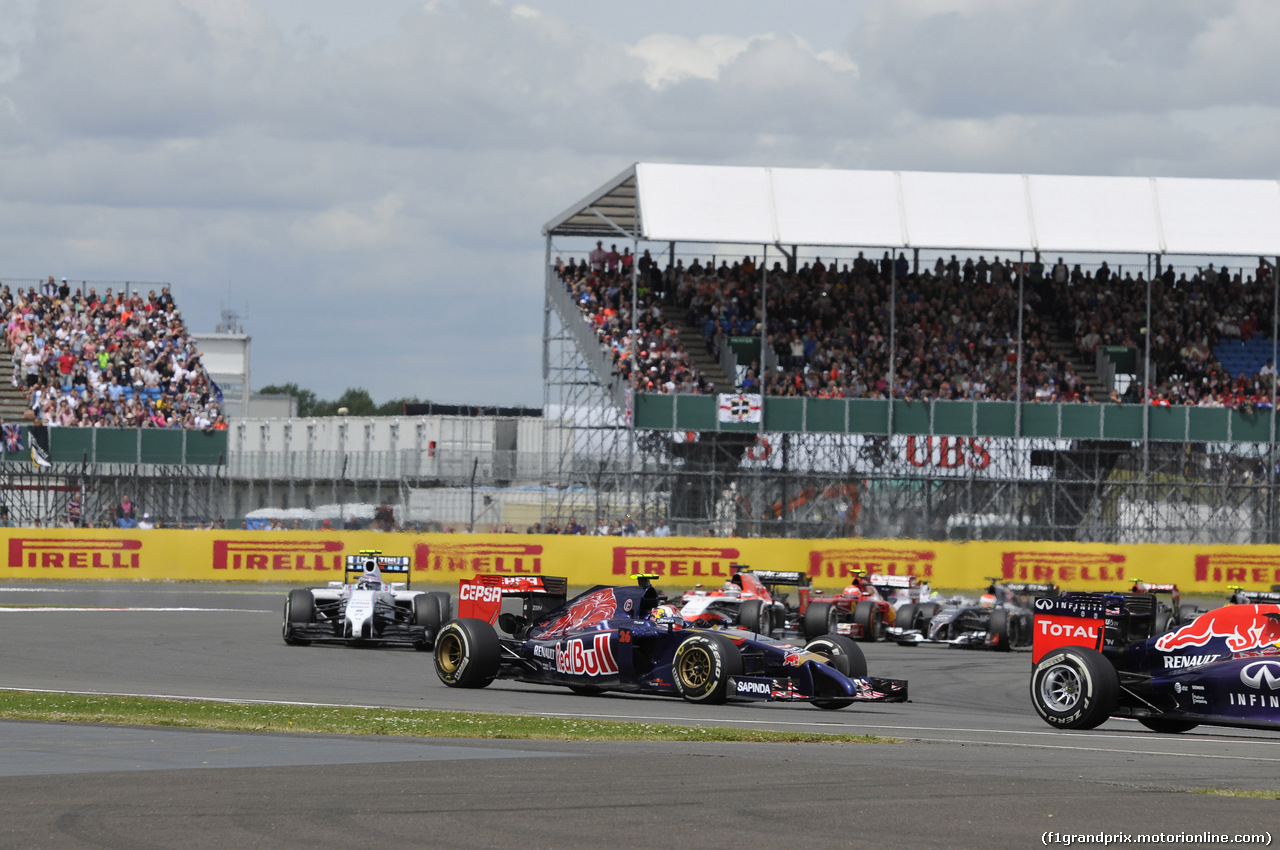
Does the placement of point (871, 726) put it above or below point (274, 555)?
below

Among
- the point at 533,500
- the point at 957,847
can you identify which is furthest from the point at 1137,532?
the point at 957,847

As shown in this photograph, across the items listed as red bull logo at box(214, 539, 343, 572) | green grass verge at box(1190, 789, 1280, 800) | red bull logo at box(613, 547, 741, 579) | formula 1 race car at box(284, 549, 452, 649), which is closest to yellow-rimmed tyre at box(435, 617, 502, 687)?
formula 1 race car at box(284, 549, 452, 649)

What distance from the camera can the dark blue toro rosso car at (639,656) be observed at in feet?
54.6

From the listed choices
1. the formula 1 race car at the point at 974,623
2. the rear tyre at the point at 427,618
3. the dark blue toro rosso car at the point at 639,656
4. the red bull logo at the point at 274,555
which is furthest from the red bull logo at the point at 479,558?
the dark blue toro rosso car at the point at 639,656

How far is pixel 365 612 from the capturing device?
80.3 feet

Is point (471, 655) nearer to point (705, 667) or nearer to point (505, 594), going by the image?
point (505, 594)

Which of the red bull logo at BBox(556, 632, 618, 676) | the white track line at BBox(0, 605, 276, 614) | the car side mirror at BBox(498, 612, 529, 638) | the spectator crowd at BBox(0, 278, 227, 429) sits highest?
the spectator crowd at BBox(0, 278, 227, 429)

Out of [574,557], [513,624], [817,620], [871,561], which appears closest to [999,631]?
[817,620]

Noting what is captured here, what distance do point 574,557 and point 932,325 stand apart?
13663 millimetres

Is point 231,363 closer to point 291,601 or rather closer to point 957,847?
point 291,601

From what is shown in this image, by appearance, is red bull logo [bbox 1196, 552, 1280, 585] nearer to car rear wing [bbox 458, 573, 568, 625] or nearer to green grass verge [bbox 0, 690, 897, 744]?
car rear wing [bbox 458, 573, 568, 625]

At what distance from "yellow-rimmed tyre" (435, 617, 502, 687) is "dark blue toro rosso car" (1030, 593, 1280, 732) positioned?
593 cm

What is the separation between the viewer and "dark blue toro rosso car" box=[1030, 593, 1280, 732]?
1399 cm

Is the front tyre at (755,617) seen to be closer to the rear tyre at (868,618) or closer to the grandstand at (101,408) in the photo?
the rear tyre at (868,618)
